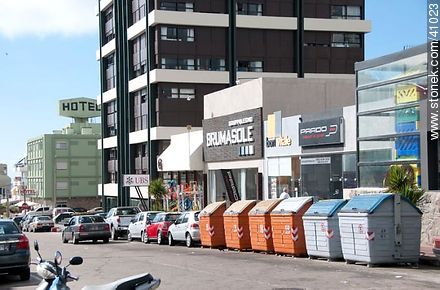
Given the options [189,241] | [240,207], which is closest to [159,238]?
[189,241]

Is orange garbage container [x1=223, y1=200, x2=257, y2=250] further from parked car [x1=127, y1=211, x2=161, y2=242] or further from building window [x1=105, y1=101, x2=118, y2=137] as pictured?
building window [x1=105, y1=101, x2=118, y2=137]

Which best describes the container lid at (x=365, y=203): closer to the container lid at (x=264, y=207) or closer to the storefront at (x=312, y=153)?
the container lid at (x=264, y=207)

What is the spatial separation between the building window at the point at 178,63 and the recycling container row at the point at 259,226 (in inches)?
1178

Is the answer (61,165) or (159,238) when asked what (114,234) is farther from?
(61,165)

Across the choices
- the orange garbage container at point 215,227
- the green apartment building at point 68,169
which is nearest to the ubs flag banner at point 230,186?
the orange garbage container at point 215,227

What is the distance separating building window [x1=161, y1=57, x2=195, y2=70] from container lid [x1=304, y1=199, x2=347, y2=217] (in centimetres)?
3624

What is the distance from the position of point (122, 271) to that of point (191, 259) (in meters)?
3.37

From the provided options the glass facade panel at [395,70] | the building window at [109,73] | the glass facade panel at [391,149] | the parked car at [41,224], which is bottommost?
the parked car at [41,224]

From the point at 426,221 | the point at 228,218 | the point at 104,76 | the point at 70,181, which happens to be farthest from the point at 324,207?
the point at 70,181

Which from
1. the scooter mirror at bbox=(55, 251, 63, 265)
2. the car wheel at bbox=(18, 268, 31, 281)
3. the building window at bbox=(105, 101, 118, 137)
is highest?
the building window at bbox=(105, 101, 118, 137)

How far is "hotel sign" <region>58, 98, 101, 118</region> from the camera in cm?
11688

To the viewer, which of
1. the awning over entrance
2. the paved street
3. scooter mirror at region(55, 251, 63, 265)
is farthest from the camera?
the awning over entrance

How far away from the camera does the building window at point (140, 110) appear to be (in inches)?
2265

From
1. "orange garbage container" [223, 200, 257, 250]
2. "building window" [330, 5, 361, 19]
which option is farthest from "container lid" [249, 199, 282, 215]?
"building window" [330, 5, 361, 19]
